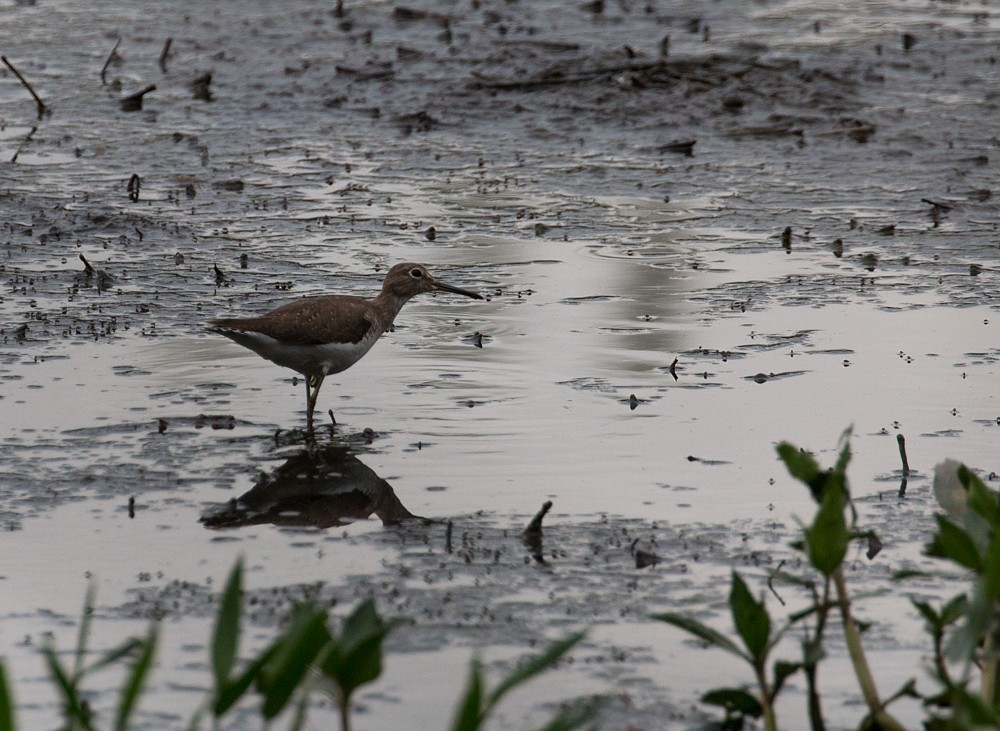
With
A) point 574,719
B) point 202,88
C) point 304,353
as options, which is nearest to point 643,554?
point 304,353

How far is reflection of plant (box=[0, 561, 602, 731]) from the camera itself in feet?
8.68

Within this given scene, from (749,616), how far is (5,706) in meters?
1.58

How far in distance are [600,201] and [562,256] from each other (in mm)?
1403

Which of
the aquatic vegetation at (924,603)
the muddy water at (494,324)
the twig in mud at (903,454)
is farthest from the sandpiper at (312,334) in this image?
the aquatic vegetation at (924,603)

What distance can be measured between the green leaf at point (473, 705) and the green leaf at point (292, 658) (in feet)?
0.99

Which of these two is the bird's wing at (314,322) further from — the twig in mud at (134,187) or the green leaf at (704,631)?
the green leaf at (704,631)

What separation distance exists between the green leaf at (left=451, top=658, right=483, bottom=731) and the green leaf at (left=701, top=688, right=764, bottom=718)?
133 centimetres

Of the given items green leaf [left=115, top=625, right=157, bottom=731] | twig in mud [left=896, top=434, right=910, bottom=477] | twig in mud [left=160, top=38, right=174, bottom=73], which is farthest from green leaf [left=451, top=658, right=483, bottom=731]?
twig in mud [left=160, top=38, right=174, bottom=73]

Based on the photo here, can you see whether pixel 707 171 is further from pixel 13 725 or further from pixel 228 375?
pixel 13 725

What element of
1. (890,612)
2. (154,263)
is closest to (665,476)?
(890,612)

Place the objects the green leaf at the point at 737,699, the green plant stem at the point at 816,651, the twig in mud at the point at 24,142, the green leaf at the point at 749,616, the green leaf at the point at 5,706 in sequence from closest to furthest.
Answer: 1. the green leaf at the point at 5,706
2. the green leaf at the point at 749,616
3. the green plant stem at the point at 816,651
4. the green leaf at the point at 737,699
5. the twig in mud at the point at 24,142

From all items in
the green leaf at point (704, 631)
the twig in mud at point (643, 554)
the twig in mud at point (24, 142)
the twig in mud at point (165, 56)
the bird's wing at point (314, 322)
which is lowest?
the green leaf at point (704, 631)

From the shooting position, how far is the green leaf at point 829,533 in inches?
121

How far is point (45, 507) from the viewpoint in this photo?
6.33 metres
